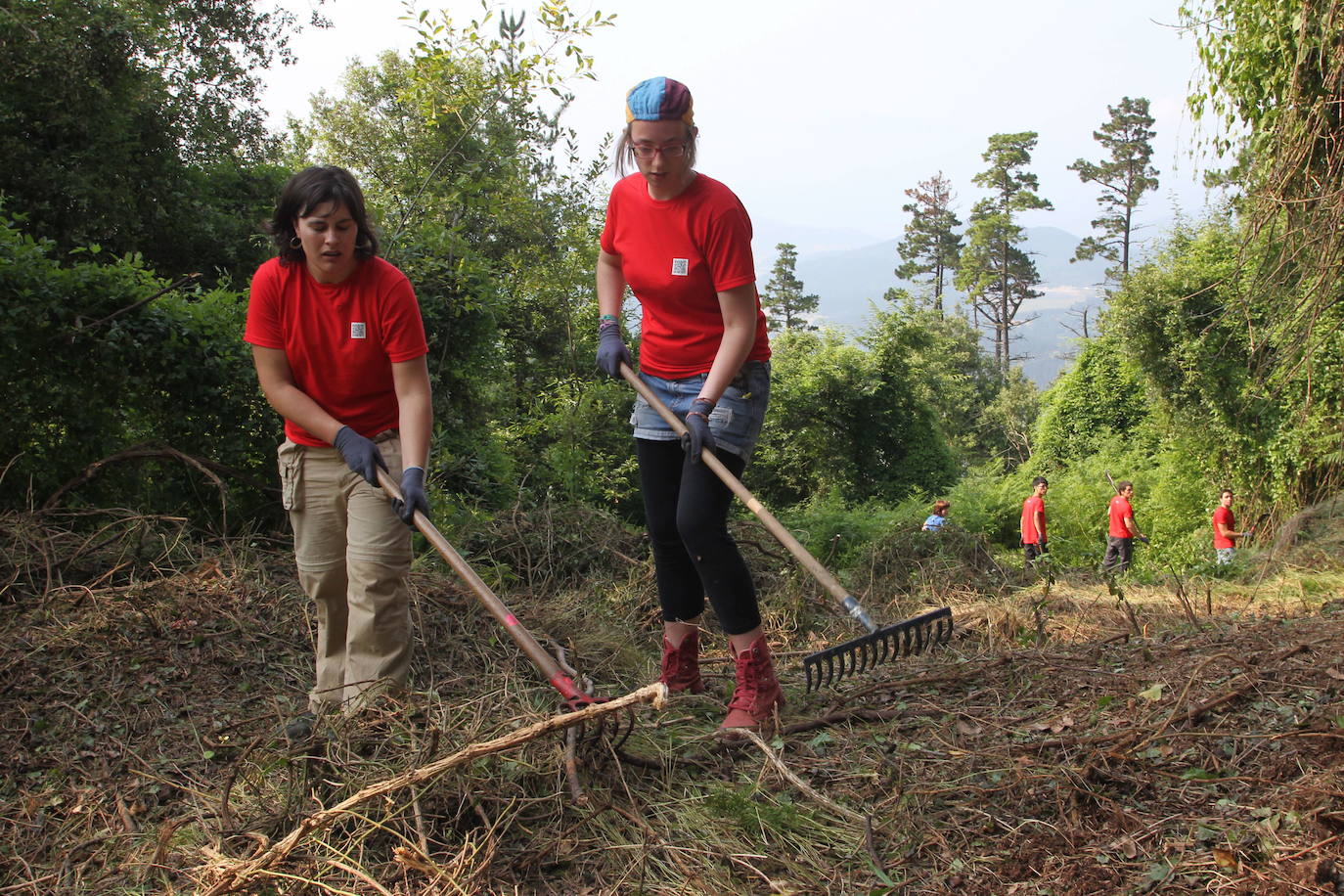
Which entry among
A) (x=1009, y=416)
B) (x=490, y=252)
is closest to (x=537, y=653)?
(x=490, y=252)

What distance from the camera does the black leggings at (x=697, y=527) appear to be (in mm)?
3021

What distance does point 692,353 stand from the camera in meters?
3.17

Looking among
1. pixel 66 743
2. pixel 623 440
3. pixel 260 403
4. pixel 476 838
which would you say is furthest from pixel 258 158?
pixel 476 838

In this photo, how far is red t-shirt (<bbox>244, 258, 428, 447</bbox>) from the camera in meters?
2.95

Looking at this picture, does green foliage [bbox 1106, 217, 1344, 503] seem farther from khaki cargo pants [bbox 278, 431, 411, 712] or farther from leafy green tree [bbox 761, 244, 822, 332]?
leafy green tree [bbox 761, 244, 822, 332]

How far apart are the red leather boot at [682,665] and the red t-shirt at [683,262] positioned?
0.95 meters

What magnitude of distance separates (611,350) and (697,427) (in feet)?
2.19

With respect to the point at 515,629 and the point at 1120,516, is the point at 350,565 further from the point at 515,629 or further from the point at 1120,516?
the point at 1120,516

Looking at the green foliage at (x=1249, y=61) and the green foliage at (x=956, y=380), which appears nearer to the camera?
the green foliage at (x=1249, y=61)

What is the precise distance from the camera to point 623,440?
15.3m

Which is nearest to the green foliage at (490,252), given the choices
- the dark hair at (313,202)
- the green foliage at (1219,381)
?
the dark hair at (313,202)

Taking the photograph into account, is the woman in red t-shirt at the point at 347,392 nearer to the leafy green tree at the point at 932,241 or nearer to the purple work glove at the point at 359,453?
the purple work glove at the point at 359,453

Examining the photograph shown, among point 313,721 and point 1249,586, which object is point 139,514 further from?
point 1249,586

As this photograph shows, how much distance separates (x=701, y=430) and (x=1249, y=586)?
6.24 metres
